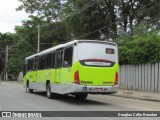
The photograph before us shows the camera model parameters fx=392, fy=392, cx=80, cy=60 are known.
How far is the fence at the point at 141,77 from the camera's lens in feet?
95.9

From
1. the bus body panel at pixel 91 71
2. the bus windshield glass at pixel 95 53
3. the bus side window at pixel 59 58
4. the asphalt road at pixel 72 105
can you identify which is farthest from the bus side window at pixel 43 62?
the bus windshield glass at pixel 95 53

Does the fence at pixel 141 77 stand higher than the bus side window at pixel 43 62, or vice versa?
the bus side window at pixel 43 62

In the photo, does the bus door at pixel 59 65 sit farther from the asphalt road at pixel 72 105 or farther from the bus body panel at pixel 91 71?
the asphalt road at pixel 72 105

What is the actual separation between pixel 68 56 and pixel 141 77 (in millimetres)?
12801

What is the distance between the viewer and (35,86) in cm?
2758

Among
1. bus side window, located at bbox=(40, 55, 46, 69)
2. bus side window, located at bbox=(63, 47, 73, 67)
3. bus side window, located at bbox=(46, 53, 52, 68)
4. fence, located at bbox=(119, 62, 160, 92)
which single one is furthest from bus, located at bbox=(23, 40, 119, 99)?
fence, located at bbox=(119, 62, 160, 92)

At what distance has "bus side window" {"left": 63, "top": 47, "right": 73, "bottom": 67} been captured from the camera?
19241mm

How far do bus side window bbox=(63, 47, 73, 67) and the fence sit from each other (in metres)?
11.0

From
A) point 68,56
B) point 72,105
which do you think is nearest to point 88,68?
point 68,56

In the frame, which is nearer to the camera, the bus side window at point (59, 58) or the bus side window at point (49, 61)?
the bus side window at point (59, 58)

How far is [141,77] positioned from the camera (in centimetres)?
3112

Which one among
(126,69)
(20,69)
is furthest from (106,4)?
(20,69)

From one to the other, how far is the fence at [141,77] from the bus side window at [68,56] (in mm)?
10986

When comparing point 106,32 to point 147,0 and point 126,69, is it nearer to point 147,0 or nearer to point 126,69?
point 147,0
